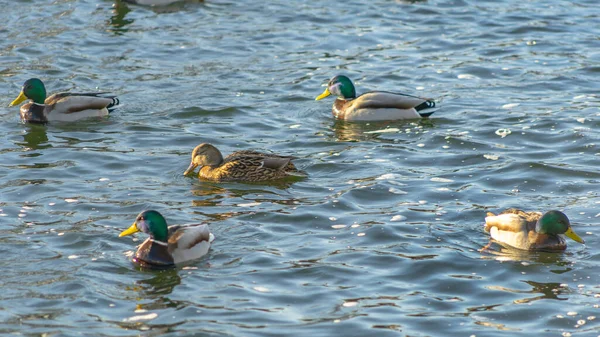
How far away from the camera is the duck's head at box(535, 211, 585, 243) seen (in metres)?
11.1

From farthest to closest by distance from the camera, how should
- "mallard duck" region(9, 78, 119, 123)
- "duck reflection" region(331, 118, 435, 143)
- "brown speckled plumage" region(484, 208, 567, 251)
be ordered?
1. "mallard duck" region(9, 78, 119, 123)
2. "duck reflection" region(331, 118, 435, 143)
3. "brown speckled plumage" region(484, 208, 567, 251)

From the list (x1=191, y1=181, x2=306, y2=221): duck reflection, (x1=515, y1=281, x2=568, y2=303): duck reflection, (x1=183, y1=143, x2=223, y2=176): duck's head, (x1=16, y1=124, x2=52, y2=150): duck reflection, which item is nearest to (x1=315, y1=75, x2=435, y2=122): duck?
(x1=191, y1=181, x2=306, y2=221): duck reflection

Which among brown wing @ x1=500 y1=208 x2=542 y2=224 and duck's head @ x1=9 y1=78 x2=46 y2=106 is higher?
duck's head @ x1=9 y1=78 x2=46 y2=106

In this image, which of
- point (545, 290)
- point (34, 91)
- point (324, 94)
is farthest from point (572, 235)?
point (34, 91)

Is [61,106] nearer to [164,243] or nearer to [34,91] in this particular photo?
[34,91]

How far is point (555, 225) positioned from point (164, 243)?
3.83 metres

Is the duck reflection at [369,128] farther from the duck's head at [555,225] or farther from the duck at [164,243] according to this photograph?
the duck at [164,243]

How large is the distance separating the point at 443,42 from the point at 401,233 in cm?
934

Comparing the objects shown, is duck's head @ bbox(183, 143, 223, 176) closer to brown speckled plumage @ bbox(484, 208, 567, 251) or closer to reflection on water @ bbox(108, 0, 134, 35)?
brown speckled plumage @ bbox(484, 208, 567, 251)

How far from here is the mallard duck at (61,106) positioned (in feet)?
52.3

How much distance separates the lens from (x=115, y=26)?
21.4m

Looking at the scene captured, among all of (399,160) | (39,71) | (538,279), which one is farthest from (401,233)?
(39,71)

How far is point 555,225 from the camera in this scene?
11.1 meters

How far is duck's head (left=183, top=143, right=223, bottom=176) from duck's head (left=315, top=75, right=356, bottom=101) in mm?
3440
